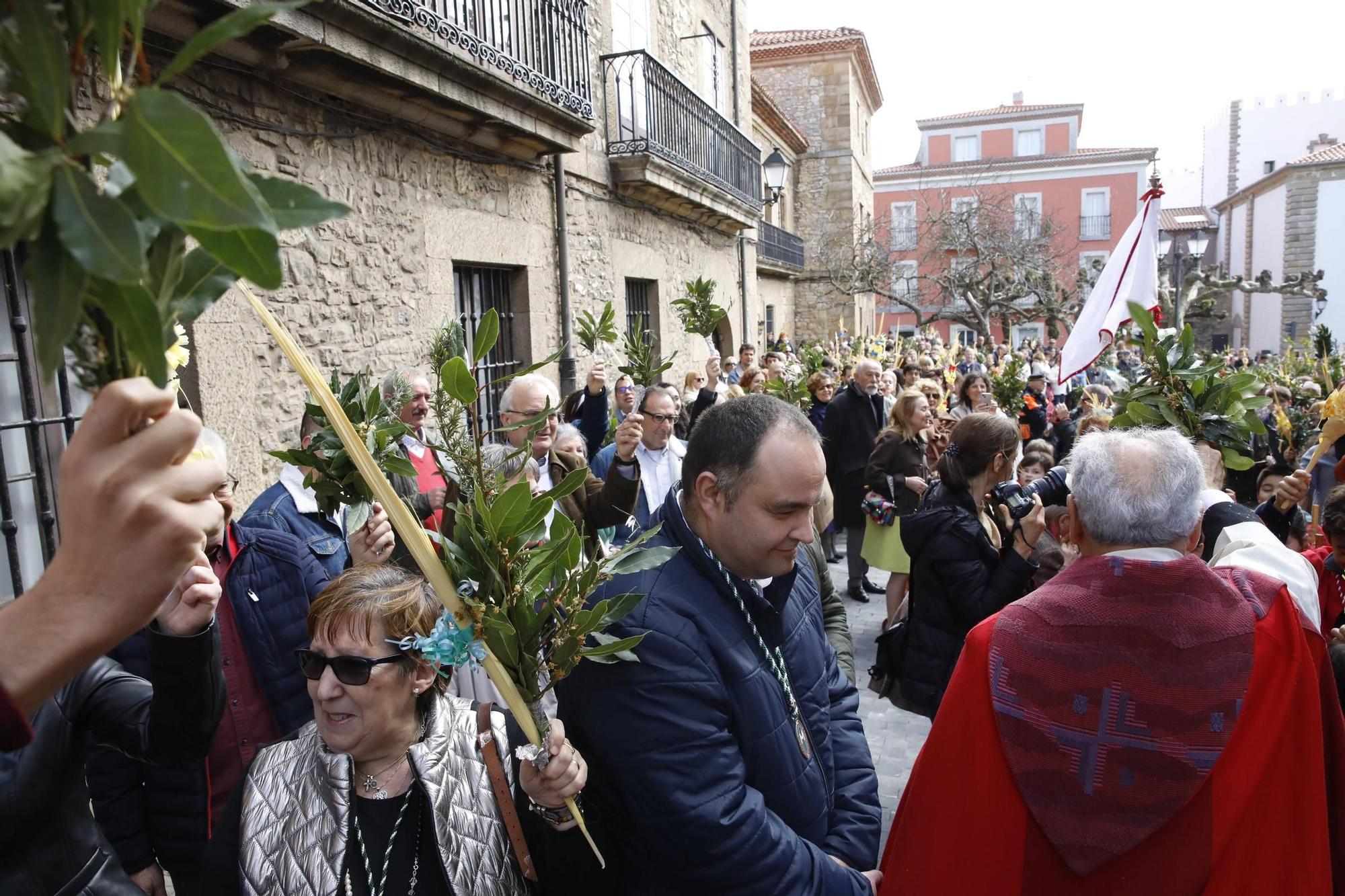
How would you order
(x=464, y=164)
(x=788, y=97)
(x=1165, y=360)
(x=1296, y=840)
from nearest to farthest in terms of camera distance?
1. (x=1296, y=840)
2. (x=1165, y=360)
3. (x=464, y=164)
4. (x=788, y=97)

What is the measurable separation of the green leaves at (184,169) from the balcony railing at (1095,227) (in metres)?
48.3

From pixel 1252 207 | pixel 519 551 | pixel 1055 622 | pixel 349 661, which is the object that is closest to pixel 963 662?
pixel 1055 622

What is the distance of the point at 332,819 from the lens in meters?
1.82

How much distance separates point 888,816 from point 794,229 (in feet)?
79.1

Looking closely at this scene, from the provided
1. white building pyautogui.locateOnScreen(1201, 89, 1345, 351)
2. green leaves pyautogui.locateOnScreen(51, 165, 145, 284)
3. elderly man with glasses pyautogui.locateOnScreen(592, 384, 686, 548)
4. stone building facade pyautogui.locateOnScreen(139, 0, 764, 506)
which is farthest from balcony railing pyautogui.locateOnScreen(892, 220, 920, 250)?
green leaves pyautogui.locateOnScreen(51, 165, 145, 284)

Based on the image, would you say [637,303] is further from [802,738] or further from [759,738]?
[759,738]

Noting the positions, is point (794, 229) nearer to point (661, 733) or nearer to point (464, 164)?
point (464, 164)

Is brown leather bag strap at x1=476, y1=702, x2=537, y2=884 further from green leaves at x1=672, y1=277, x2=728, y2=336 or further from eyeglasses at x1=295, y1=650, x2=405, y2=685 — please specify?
green leaves at x1=672, y1=277, x2=728, y2=336

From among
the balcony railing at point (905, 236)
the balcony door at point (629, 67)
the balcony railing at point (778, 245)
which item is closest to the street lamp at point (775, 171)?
the balcony railing at point (778, 245)

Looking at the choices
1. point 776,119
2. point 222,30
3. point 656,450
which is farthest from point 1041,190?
point 222,30

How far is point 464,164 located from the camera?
705 centimetres

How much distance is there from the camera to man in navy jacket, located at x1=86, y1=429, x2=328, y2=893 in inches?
95.0

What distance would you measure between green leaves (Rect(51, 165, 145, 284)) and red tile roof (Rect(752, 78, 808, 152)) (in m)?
20.5

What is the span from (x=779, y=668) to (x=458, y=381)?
40.0 inches
